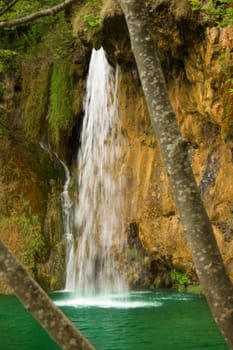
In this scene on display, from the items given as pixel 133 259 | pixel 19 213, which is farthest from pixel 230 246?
pixel 19 213

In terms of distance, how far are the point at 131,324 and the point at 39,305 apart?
27.2 ft

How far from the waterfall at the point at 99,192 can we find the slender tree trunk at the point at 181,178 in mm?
14049

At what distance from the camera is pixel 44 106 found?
1983cm

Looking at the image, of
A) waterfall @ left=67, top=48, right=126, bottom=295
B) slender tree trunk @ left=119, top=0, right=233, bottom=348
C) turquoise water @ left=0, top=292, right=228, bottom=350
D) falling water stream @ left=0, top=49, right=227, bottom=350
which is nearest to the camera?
slender tree trunk @ left=119, top=0, right=233, bottom=348

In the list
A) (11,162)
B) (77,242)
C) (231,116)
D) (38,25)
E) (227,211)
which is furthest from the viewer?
(38,25)

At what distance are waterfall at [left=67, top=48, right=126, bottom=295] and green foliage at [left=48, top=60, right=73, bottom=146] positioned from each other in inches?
25.3

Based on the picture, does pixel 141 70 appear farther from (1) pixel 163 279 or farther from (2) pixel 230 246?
(1) pixel 163 279

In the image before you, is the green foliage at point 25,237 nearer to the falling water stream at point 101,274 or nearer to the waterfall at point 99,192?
the falling water stream at point 101,274

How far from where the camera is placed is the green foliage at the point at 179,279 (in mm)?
A: 14914

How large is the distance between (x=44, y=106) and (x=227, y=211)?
8869 mm

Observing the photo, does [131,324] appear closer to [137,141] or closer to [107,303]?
[107,303]

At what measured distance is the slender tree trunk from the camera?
219 cm

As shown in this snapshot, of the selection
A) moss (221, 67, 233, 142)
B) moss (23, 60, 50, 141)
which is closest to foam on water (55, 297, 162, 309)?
moss (221, 67, 233, 142)

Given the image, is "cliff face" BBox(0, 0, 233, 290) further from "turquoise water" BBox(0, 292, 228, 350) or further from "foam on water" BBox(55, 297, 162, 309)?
"turquoise water" BBox(0, 292, 228, 350)
